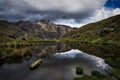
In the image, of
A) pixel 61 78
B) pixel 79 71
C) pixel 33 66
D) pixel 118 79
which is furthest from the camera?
pixel 33 66

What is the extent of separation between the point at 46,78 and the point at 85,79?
45.3 ft

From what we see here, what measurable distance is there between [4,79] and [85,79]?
2842 centimetres

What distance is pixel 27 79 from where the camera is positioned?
51062 mm

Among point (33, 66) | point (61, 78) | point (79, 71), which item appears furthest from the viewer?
point (33, 66)

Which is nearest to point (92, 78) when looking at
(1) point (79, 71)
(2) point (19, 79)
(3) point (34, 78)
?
(1) point (79, 71)

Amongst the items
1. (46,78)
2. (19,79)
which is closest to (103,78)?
(46,78)

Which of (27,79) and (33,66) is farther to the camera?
(33,66)

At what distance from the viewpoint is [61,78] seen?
165 ft

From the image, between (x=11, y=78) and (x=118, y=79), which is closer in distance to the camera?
(x=118, y=79)

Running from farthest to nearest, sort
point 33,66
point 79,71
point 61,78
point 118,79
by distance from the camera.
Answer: point 33,66 → point 79,71 → point 61,78 → point 118,79

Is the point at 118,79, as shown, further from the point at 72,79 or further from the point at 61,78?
the point at 61,78

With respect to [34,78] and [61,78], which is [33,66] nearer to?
[34,78]

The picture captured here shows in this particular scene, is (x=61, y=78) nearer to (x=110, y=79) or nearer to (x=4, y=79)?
(x=110, y=79)

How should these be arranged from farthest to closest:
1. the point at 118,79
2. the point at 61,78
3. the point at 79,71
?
the point at 79,71, the point at 61,78, the point at 118,79
